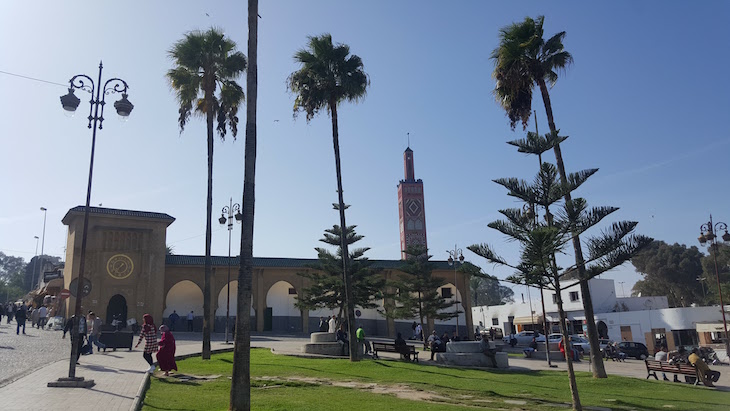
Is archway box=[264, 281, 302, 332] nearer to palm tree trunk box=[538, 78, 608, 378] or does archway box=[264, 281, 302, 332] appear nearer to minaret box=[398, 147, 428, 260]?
palm tree trunk box=[538, 78, 608, 378]

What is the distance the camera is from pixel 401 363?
2006 centimetres

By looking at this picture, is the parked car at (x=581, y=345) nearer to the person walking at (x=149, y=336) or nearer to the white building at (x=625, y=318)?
the white building at (x=625, y=318)

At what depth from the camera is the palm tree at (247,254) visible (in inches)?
346

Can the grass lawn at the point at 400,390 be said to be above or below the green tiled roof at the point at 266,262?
below

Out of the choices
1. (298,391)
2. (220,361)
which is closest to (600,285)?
(220,361)

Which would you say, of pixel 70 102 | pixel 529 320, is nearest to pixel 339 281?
pixel 70 102

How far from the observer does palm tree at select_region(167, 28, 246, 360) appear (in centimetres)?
2019

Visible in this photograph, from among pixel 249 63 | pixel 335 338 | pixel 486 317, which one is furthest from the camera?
pixel 486 317

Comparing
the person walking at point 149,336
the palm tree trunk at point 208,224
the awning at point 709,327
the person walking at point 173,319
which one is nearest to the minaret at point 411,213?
the awning at point 709,327

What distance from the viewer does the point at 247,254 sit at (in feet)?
31.8

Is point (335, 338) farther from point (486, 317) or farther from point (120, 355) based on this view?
point (486, 317)

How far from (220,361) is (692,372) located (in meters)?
14.9

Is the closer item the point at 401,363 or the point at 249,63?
the point at 249,63

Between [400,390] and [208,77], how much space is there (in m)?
13.9
